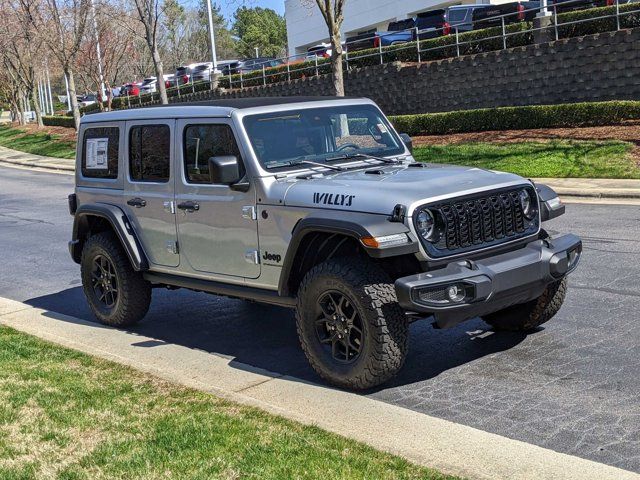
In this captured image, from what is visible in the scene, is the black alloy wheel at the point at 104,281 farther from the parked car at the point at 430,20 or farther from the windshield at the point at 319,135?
the parked car at the point at 430,20

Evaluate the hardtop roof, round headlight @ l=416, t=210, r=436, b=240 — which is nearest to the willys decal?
round headlight @ l=416, t=210, r=436, b=240

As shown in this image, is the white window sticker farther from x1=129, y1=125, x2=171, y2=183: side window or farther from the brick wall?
the brick wall

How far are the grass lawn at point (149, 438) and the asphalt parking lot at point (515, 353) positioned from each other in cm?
100

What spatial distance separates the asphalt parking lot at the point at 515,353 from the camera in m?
5.29

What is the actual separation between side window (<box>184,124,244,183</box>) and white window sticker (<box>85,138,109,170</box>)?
1.32 m

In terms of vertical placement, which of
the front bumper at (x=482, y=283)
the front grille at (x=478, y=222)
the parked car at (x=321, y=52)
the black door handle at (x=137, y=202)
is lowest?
the front bumper at (x=482, y=283)

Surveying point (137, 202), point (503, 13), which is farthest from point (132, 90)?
point (137, 202)

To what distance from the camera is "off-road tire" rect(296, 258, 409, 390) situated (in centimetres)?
571

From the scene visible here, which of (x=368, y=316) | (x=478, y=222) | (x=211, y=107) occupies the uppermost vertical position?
(x=211, y=107)

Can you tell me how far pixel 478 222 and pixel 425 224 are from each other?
1.44ft

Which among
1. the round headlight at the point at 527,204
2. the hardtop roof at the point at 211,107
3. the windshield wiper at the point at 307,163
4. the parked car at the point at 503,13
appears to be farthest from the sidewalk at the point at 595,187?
the parked car at the point at 503,13

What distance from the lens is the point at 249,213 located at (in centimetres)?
666

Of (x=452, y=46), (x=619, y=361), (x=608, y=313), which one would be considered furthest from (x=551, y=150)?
(x=619, y=361)

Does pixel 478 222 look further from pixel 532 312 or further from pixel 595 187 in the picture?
pixel 595 187
